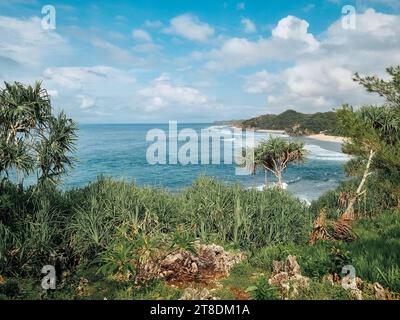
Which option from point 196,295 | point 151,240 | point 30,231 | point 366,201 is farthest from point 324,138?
point 196,295

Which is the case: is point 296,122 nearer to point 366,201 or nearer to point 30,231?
point 366,201

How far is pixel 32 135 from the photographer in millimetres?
10297

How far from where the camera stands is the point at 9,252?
7328 mm

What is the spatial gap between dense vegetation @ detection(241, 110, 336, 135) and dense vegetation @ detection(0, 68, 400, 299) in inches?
3436

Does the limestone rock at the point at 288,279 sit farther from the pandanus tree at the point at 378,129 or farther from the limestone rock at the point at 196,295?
the pandanus tree at the point at 378,129

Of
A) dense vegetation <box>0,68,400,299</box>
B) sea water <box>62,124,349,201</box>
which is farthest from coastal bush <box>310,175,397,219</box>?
sea water <box>62,124,349,201</box>

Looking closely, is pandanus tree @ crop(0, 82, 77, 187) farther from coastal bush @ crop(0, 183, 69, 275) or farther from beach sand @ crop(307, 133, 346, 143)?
beach sand @ crop(307, 133, 346, 143)

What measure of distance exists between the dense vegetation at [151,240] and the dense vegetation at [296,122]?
286ft

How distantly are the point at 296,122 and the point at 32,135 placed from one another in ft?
403

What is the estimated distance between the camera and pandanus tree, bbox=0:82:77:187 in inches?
373

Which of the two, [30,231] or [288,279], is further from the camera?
[30,231]

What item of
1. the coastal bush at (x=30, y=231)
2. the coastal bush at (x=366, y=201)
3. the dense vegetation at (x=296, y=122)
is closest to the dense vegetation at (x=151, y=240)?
the coastal bush at (x=30, y=231)
